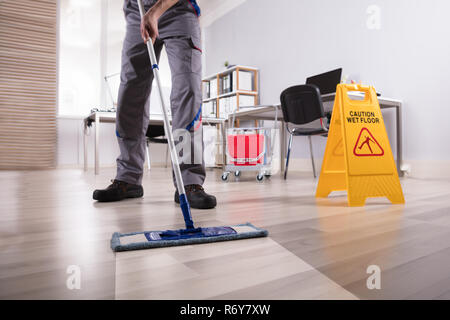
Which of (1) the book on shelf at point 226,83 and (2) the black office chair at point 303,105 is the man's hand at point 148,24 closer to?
(2) the black office chair at point 303,105

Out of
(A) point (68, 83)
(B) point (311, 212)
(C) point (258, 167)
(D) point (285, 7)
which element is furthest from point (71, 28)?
(B) point (311, 212)

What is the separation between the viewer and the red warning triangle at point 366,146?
150cm

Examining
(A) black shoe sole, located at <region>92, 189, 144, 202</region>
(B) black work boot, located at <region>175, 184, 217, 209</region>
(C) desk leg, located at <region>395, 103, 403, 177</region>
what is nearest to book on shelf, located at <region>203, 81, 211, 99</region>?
(C) desk leg, located at <region>395, 103, 403, 177</region>

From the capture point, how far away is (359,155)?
4.86ft

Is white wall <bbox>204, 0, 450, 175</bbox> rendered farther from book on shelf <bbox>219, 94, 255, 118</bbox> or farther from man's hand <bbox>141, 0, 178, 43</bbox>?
man's hand <bbox>141, 0, 178, 43</bbox>

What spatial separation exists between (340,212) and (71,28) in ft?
18.0

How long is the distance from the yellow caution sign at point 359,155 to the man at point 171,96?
2.04ft

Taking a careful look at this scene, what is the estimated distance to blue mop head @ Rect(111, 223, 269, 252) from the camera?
2.45 ft

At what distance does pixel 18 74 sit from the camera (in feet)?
16.1

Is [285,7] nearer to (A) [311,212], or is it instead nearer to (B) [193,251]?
(A) [311,212]

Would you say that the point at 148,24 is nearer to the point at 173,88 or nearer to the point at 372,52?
the point at 173,88

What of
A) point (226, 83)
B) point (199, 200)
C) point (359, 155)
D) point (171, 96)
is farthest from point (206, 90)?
point (199, 200)

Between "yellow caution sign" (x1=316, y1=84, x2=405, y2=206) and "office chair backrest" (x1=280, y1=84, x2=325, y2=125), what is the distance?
3.67 ft
